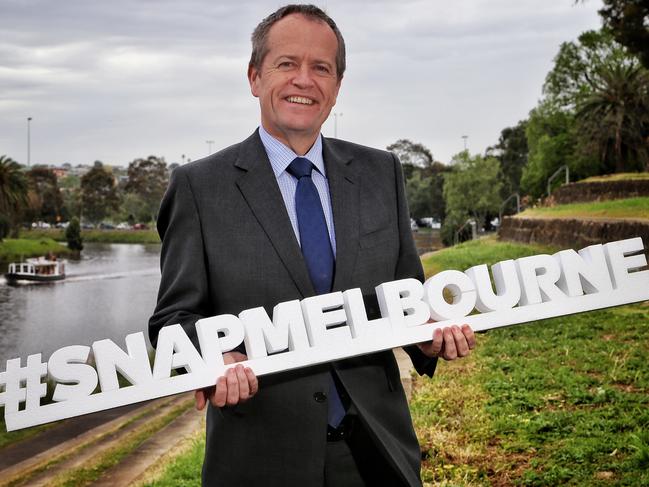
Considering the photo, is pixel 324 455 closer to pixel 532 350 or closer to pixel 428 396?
pixel 428 396

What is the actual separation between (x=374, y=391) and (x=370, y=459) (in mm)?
185

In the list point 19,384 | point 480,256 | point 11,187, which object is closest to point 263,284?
point 19,384

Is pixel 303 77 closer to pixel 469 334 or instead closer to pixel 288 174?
pixel 288 174

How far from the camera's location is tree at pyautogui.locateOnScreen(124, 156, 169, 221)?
7153cm

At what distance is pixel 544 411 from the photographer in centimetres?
529

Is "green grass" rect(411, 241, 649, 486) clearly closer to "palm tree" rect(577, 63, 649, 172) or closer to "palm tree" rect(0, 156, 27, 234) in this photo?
"palm tree" rect(577, 63, 649, 172)

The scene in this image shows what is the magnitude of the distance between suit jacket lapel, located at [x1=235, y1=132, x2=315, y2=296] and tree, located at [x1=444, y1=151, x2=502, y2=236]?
155 ft

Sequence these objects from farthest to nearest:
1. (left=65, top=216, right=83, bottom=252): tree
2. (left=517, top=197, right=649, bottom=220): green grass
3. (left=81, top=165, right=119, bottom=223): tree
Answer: (left=65, top=216, right=83, bottom=252): tree < (left=81, top=165, right=119, bottom=223): tree < (left=517, top=197, right=649, bottom=220): green grass

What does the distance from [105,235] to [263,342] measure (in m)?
87.1

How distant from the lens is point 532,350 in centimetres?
755

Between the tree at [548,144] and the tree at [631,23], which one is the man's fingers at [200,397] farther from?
the tree at [548,144]

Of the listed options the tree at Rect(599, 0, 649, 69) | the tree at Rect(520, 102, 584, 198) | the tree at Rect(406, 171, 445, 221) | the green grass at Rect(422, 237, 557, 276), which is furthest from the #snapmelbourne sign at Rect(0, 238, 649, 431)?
the tree at Rect(406, 171, 445, 221)

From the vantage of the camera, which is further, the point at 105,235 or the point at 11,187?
the point at 105,235

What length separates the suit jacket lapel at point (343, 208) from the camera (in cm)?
203
